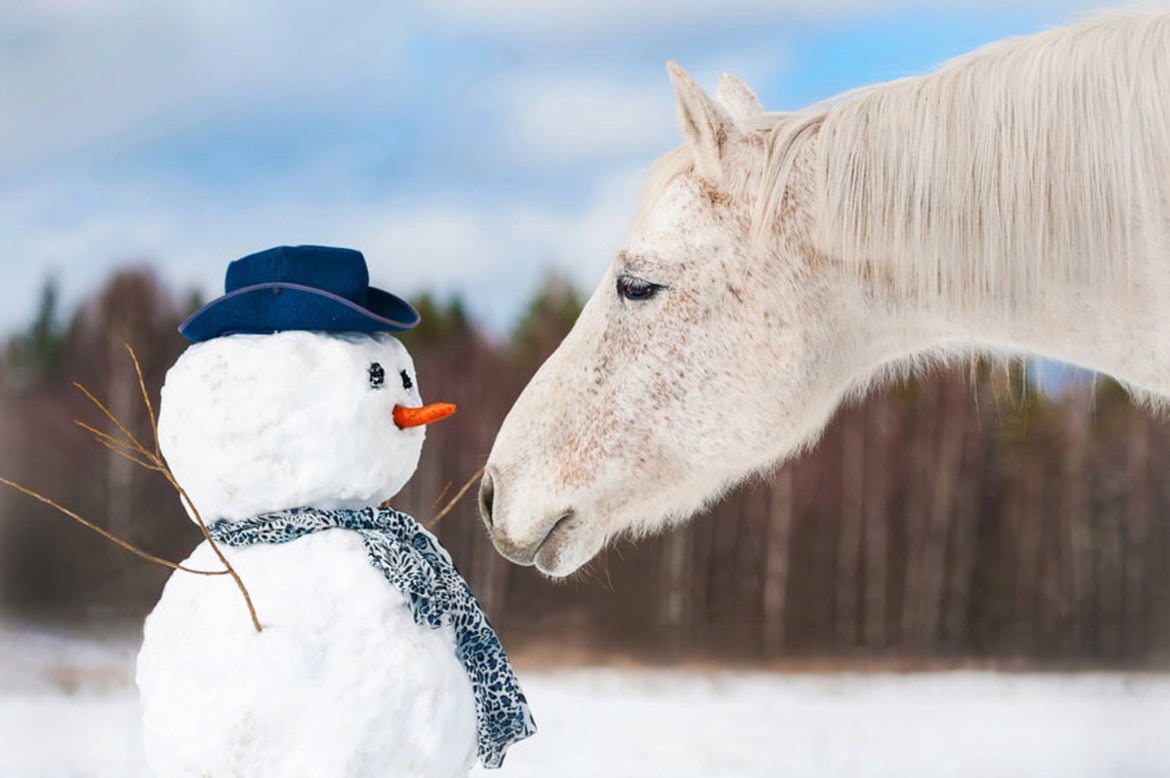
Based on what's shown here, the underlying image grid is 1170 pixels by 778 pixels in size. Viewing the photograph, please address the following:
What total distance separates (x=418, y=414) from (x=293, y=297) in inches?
6.9

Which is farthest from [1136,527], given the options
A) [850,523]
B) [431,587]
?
[431,587]

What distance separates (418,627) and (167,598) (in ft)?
0.88

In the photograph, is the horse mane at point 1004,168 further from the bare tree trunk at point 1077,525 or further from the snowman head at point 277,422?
the bare tree trunk at point 1077,525

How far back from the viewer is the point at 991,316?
37.0 inches

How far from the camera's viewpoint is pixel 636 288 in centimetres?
101

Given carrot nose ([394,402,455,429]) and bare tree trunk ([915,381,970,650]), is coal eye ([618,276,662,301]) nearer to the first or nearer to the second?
carrot nose ([394,402,455,429])

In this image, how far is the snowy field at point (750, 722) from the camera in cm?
248

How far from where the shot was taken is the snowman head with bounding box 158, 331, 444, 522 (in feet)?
3.06

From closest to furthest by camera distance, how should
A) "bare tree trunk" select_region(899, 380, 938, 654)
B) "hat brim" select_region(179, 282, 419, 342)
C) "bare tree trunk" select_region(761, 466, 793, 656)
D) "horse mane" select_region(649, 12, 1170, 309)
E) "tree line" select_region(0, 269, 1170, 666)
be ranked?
"horse mane" select_region(649, 12, 1170, 309)
"hat brim" select_region(179, 282, 419, 342)
"tree line" select_region(0, 269, 1170, 666)
"bare tree trunk" select_region(761, 466, 793, 656)
"bare tree trunk" select_region(899, 380, 938, 654)

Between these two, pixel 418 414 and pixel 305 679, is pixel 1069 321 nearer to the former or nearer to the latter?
pixel 418 414

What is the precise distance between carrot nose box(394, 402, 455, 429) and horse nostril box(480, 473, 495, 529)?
9cm

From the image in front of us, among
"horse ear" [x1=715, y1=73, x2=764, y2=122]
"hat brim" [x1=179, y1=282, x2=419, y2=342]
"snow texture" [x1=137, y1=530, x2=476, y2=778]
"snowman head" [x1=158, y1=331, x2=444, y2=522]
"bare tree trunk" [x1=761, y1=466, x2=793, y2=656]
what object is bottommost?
"bare tree trunk" [x1=761, y1=466, x2=793, y2=656]

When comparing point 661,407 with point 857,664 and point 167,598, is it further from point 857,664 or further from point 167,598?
point 857,664

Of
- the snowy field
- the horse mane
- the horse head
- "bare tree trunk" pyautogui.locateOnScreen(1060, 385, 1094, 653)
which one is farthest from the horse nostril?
"bare tree trunk" pyautogui.locateOnScreen(1060, 385, 1094, 653)
